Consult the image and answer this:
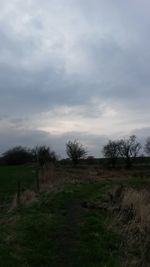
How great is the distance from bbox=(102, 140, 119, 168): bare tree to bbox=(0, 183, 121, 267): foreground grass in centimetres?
9376

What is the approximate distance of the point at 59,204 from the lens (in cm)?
2322

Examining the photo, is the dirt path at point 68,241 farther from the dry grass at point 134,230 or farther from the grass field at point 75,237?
the dry grass at point 134,230

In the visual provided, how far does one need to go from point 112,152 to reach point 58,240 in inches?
4069

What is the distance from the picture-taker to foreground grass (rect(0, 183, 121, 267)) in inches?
445

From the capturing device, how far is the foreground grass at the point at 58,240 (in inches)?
445

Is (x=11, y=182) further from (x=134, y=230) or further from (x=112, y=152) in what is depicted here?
(x=112, y=152)

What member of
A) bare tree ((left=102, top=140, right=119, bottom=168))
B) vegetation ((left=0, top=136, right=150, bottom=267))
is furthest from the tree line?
vegetation ((left=0, top=136, right=150, bottom=267))

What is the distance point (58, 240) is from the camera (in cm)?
1382

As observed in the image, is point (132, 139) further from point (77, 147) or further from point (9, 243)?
point (9, 243)

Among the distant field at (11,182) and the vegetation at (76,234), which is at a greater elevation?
the distant field at (11,182)

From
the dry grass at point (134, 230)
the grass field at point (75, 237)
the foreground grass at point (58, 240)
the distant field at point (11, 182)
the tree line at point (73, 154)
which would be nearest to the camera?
the foreground grass at point (58, 240)

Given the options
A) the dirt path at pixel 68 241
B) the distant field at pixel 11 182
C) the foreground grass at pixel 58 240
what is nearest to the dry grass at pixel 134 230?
the foreground grass at pixel 58 240

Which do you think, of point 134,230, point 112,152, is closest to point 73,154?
point 112,152

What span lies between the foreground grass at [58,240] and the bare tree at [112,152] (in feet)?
308
